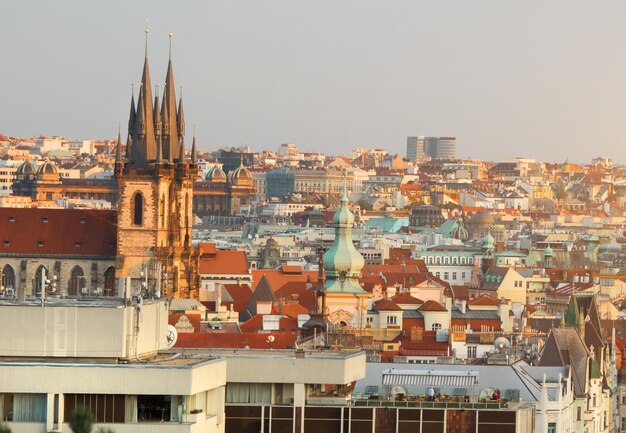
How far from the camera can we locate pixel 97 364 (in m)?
35.3

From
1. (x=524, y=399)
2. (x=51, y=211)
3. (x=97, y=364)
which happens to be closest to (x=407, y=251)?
(x=51, y=211)

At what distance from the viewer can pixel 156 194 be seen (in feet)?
303

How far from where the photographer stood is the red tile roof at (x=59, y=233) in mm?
95625

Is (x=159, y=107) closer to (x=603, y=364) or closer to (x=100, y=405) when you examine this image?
(x=603, y=364)

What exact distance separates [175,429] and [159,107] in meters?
57.7

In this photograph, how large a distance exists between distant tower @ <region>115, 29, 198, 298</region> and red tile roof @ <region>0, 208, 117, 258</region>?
6.77ft

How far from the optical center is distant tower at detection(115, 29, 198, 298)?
9200cm

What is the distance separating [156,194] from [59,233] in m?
5.69

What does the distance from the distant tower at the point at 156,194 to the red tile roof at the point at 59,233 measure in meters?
2.06

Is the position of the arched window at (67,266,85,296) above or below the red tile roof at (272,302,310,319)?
above

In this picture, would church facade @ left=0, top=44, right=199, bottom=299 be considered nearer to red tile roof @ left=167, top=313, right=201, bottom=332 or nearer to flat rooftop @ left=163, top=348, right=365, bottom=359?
red tile roof @ left=167, top=313, right=201, bottom=332

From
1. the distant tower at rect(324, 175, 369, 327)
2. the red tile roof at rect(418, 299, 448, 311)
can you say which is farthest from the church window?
the red tile roof at rect(418, 299, 448, 311)

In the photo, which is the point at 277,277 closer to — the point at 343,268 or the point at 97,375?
the point at 343,268

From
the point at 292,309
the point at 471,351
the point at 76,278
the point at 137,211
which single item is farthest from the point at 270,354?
the point at 76,278
